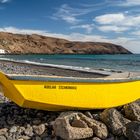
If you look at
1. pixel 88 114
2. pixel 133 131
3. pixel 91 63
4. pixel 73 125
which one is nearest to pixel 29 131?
pixel 73 125

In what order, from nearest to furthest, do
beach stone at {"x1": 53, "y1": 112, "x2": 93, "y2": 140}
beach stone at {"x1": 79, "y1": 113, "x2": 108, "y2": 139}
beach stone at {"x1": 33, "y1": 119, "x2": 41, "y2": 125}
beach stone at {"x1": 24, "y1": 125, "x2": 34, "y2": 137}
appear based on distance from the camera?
beach stone at {"x1": 53, "y1": 112, "x2": 93, "y2": 140} < beach stone at {"x1": 79, "y1": 113, "x2": 108, "y2": 139} < beach stone at {"x1": 24, "y1": 125, "x2": 34, "y2": 137} < beach stone at {"x1": 33, "y1": 119, "x2": 41, "y2": 125}

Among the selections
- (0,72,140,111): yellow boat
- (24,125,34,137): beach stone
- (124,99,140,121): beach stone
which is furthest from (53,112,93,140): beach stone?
(124,99,140,121): beach stone

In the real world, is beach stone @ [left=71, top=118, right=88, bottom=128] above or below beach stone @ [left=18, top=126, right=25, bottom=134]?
above

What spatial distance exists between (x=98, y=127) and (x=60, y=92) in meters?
1.27

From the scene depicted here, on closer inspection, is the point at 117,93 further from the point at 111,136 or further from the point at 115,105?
the point at 111,136

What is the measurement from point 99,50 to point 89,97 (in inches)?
7324

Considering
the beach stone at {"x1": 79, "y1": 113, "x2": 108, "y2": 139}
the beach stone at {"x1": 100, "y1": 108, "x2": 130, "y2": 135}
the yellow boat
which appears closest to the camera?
the beach stone at {"x1": 79, "y1": 113, "x2": 108, "y2": 139}

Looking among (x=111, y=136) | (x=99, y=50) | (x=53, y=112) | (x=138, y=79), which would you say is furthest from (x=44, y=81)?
(x=99, y=50)

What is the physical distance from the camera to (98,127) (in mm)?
6781

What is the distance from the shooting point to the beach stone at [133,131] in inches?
245

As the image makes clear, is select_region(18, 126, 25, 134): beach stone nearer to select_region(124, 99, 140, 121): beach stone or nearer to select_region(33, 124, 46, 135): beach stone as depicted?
select_region(33, 124, 46, 135): beach stone

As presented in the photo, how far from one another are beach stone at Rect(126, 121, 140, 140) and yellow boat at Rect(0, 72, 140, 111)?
5.25 feet

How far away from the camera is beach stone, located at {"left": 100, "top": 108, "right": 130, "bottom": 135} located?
22.5ft

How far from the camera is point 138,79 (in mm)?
9141
